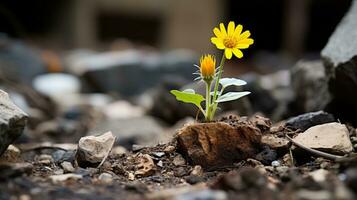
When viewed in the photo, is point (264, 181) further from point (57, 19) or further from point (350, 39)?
point (57, 19)

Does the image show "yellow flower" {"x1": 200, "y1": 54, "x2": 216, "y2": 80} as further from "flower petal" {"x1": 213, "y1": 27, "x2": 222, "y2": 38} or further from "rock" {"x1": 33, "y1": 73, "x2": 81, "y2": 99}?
"rock" {"x1": 33, "y1": 73, "x2": 81, "y2": 99}

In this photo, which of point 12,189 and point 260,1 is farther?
point 260,1

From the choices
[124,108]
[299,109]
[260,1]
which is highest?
[260,1]

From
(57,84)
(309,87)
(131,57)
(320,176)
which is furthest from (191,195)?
(131,57)

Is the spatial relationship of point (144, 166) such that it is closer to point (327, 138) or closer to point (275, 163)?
point (275, 163)

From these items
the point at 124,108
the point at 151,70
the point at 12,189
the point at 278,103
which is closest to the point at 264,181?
the point at 12,189

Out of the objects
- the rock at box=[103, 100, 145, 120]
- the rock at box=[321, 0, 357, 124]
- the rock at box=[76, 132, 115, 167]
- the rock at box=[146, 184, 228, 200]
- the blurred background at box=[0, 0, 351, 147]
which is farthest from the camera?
the rock at box=[103, 100, 145, 120]

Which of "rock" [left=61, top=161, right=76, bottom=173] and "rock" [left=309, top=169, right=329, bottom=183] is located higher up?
"rock" [left=61, top=161, right=76, bottom=173]

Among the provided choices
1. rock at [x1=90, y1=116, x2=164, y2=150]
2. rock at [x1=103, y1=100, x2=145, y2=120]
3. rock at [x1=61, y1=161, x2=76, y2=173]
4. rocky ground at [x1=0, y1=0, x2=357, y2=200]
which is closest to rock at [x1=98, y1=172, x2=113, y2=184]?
rocky ground at [x1=0, y1=0, x2=357, y2=200]

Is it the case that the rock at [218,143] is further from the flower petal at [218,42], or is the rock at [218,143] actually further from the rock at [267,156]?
the flower petal at [218,42]
